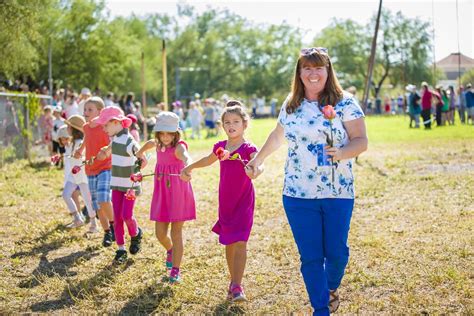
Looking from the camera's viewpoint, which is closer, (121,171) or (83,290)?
(83,290)

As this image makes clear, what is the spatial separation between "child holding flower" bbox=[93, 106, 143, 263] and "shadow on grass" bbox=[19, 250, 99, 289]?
20.0 inches

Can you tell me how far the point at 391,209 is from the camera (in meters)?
10.2

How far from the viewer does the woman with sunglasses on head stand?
15.5ft

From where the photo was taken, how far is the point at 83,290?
20.2ft

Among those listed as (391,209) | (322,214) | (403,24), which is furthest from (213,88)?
(322,214)

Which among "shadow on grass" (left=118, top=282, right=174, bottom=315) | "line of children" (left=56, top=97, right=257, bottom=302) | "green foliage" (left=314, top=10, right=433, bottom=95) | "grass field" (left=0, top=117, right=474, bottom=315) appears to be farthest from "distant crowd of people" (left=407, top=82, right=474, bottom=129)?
"green foliage" (left=314, top=10, right=433, bottom=95)

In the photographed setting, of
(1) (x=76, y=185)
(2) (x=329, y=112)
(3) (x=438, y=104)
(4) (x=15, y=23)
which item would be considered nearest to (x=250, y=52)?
(3) (x=438, y=104)

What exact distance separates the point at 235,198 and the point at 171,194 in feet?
2.96

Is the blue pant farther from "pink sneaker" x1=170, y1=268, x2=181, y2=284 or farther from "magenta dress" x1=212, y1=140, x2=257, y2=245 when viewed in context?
"pink sneaker" x1=170, y1=268, x2=181, y2=284

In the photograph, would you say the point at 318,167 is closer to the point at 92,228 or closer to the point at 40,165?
the point at 92,228

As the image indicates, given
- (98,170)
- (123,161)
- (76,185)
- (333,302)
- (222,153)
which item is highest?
(222,153)

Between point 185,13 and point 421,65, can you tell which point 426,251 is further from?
point 185,13

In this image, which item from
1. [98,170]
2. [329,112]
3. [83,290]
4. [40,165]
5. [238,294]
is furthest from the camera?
[40,165]

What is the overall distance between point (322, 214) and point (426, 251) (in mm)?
2712
